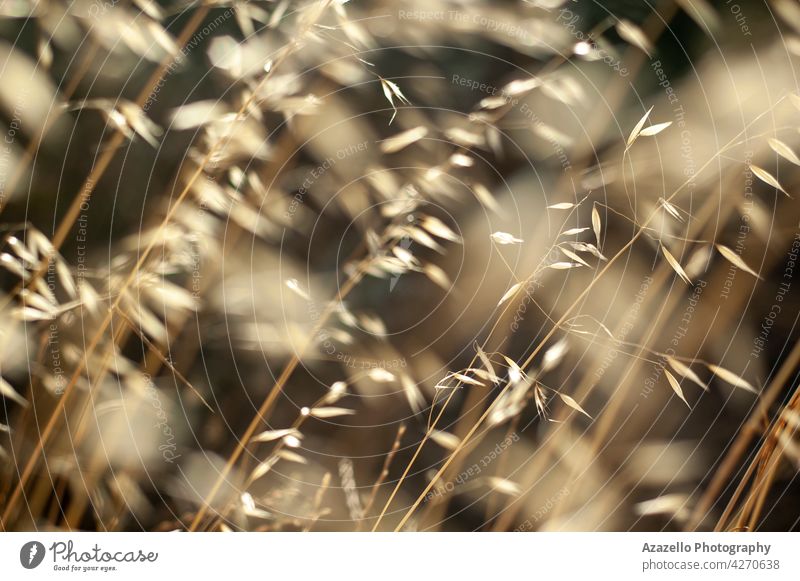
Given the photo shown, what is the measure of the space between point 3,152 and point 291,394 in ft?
1.22

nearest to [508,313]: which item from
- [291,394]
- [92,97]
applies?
[291,394]

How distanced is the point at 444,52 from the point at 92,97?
1.14ft

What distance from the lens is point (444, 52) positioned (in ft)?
1.77

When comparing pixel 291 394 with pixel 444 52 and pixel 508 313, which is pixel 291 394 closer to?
pixel 508 313

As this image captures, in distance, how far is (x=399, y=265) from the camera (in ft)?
1.79
